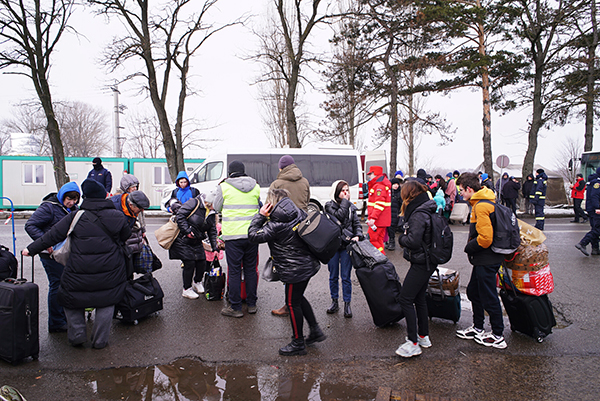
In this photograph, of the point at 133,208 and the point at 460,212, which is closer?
the point at 133,208

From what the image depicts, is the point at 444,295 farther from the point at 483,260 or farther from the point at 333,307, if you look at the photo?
the point at 333,307

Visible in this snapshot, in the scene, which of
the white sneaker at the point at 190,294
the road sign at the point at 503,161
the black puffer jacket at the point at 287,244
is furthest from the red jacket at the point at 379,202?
the road sign at the point at 503,161

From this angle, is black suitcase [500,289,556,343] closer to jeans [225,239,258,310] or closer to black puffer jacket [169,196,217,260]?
Result: jeans [225,239,258,310]

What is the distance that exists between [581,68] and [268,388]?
20614mm

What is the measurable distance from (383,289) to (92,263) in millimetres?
3021

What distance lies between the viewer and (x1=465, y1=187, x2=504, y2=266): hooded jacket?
12.9 feet

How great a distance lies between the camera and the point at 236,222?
16.4ft

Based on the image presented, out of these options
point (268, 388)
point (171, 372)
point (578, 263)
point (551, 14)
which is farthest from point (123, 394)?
point (551, 14)

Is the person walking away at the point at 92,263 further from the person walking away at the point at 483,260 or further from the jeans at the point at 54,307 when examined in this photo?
the person walking away at the point at 483,260

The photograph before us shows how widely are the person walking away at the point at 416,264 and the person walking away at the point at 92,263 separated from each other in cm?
290

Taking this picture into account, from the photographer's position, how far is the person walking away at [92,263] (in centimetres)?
396

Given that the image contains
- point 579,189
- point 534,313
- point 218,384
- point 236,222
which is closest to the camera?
point 218,384

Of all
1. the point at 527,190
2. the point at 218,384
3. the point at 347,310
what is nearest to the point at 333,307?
the point at 347,310

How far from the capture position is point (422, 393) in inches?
128
